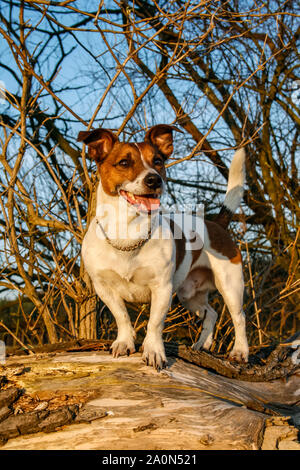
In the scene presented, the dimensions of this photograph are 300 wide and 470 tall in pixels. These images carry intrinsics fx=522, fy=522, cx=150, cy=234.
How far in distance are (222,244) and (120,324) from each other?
1.32m

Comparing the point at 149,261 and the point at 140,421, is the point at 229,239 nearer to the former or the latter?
the point at 149,261

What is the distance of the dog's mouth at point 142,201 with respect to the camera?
334 cm

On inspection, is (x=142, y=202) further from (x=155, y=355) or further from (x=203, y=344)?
(x=203, y=344)

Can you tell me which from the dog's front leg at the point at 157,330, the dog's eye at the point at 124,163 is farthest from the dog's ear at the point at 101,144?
the dog's front leg at the point at 157,330

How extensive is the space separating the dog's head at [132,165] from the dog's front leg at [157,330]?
0.57 meters

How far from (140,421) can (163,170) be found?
1832 millimetres

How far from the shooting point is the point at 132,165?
3439 mm

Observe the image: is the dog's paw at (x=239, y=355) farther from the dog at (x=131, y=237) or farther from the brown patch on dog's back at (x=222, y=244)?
the dog at (x=131, y=237)

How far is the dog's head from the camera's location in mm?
3311

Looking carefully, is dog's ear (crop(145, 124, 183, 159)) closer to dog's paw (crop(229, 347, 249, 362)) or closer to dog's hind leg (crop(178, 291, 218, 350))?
dog's hind leg (crop(178, 291, 218, 350))
